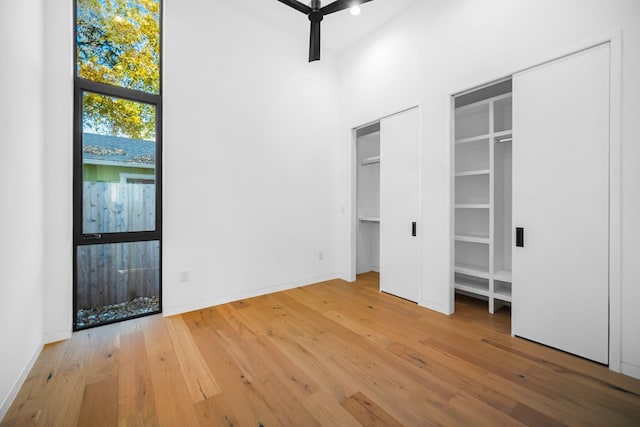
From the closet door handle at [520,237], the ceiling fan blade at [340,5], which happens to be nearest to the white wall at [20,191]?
the ceiling fan blade at [340,5]

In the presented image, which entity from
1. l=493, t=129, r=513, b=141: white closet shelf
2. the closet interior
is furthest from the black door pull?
l=493, t=129, r=513, b=141: white closet shelf

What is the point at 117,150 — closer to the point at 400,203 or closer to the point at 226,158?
the point at 226,158

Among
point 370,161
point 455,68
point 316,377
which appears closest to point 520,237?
point 455,68

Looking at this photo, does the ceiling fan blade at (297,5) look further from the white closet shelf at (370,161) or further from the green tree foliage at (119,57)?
the white closet shelf at (370,161)

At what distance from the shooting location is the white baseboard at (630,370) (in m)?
1.71

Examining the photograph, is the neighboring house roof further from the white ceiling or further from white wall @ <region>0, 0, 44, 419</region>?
the white ceiling

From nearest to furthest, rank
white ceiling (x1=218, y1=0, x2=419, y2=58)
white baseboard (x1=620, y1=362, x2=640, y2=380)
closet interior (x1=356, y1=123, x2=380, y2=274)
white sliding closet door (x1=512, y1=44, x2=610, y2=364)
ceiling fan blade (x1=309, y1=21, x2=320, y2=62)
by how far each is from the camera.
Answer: white baseboard (x1=620, y1=362, x2=640, y2=380) → white sliding closet door (x1=512, y1=44, x2=610, y2=364) → ceiling fan blade (x1=309, y1=21, x2=320, y2=62) → white ceiling (x1=218, y1=0, x2=419, y2=58) → closet interior (x1=356, y1=123, x2=380, y2=274)

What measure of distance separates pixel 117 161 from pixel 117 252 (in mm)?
904

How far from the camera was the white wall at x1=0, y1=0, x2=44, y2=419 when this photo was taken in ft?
4.94

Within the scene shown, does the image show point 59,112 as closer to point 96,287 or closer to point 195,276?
point 96,287

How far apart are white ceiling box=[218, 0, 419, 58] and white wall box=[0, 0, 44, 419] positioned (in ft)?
6.74

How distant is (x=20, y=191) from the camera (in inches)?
68.3

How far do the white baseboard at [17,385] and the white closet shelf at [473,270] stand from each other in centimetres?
374

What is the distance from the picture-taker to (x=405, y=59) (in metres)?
3.11
